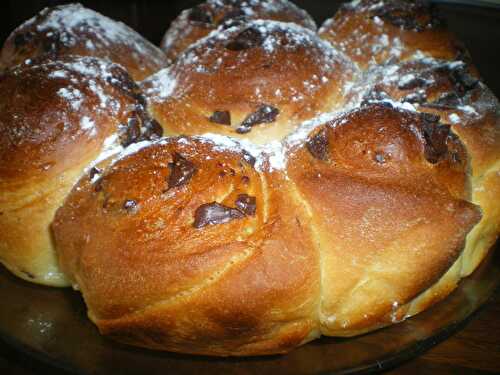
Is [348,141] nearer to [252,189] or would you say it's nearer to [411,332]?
[252,189]

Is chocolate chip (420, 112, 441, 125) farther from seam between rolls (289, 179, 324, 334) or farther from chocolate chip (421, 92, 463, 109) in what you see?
seam between rolls (289, 179, 324, 334)

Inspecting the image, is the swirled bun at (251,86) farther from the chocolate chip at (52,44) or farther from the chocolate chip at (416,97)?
the chocolate chip at (52,44)

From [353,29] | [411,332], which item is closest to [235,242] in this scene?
[411,332]

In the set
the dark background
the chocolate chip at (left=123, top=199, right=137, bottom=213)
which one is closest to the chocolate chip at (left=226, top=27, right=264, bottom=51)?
the chocolate chip at (left=123, top=199, right=137, bottom=213)

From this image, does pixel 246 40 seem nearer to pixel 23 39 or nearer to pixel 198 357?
pixel 23 39

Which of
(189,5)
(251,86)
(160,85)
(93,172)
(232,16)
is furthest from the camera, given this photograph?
(189,5)

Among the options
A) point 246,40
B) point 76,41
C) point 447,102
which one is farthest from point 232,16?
point 447,102
